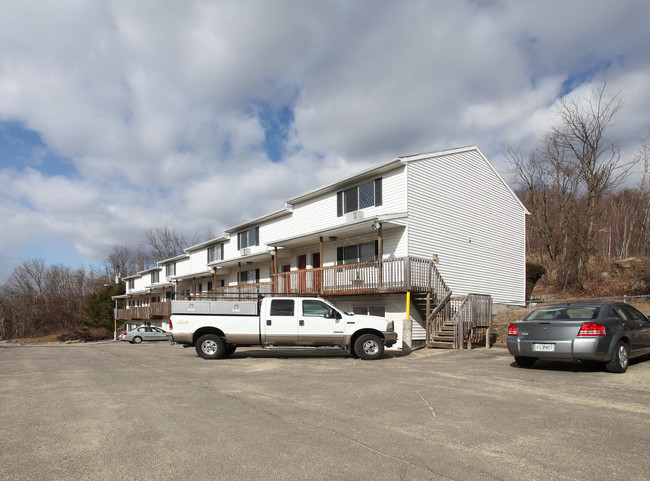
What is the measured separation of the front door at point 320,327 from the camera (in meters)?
13.0

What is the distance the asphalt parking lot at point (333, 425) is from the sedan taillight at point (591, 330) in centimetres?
80

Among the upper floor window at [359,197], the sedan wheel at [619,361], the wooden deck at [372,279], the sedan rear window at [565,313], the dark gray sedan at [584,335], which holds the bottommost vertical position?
the sedan wheel at [619,361]

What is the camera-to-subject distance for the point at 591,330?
8.51 m

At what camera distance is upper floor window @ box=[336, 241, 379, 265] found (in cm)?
1952

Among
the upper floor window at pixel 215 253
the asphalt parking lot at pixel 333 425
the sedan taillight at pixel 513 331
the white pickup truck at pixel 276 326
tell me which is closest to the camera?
the asphalt parking lot at pixel 333 425

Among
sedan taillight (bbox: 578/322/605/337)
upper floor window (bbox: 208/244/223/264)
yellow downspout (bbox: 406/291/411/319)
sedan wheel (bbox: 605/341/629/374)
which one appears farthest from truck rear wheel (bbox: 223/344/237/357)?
upper floor window (bbox: 208/244/223/264)

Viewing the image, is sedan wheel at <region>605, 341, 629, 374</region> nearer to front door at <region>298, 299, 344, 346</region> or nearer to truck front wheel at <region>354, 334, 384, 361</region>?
truck front wheel at <region>354, 334, 384, 361</region>

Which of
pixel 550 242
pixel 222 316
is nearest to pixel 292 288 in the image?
pixel 222 316

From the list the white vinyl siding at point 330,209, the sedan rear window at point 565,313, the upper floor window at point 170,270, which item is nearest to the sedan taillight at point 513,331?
the sedan rear window at point 565,313

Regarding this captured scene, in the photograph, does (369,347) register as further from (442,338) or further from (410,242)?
(410,242)

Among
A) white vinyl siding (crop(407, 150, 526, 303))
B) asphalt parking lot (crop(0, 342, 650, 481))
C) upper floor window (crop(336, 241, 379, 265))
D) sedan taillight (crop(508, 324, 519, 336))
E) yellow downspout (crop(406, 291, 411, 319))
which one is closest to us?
asphalt parking lot (crop(0, 342, 650, 481))

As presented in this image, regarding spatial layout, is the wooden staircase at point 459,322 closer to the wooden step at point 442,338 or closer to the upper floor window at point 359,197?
the wooden step at point 442,338

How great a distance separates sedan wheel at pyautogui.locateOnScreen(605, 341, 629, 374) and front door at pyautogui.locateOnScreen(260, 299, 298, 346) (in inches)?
302

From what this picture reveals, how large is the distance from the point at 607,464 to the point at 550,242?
26.6m
